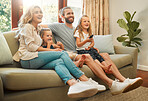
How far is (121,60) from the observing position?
2.59 metres

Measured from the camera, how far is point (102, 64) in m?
2.27

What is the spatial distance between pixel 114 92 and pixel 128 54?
114 centimetres

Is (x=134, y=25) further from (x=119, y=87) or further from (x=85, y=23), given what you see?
(x=119, y=87)

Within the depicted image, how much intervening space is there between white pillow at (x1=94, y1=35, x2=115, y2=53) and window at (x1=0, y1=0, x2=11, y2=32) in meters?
1.57

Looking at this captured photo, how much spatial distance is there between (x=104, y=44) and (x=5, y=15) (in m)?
1.77

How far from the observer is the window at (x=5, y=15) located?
3101 millimetres

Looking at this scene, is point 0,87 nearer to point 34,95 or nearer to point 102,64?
point 34,95

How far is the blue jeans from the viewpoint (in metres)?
1.79

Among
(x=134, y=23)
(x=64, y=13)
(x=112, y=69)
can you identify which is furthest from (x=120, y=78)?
(x=134, y=23)

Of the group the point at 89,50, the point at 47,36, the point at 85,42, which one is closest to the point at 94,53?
the point at 89,50

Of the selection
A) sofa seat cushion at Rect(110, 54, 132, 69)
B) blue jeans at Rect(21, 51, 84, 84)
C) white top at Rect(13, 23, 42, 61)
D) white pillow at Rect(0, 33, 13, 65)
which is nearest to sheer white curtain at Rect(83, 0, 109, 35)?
sofa seat cushion at Rect(110, 54, 132, 69)

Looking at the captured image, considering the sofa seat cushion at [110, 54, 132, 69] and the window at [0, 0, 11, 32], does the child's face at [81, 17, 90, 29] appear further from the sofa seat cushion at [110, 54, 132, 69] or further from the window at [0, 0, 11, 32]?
the window at [0, 0, 11, 32]

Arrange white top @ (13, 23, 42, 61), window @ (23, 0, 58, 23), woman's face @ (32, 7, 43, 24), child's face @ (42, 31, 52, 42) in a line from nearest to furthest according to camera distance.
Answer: white top @ (13, 23, 42, 61)
woman's face @ (32, 7, 43, 24)
child's face @ (42, 31, 52, 42)
window @ (23, 0, 58, 23)

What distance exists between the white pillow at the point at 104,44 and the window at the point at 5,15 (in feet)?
5.15
